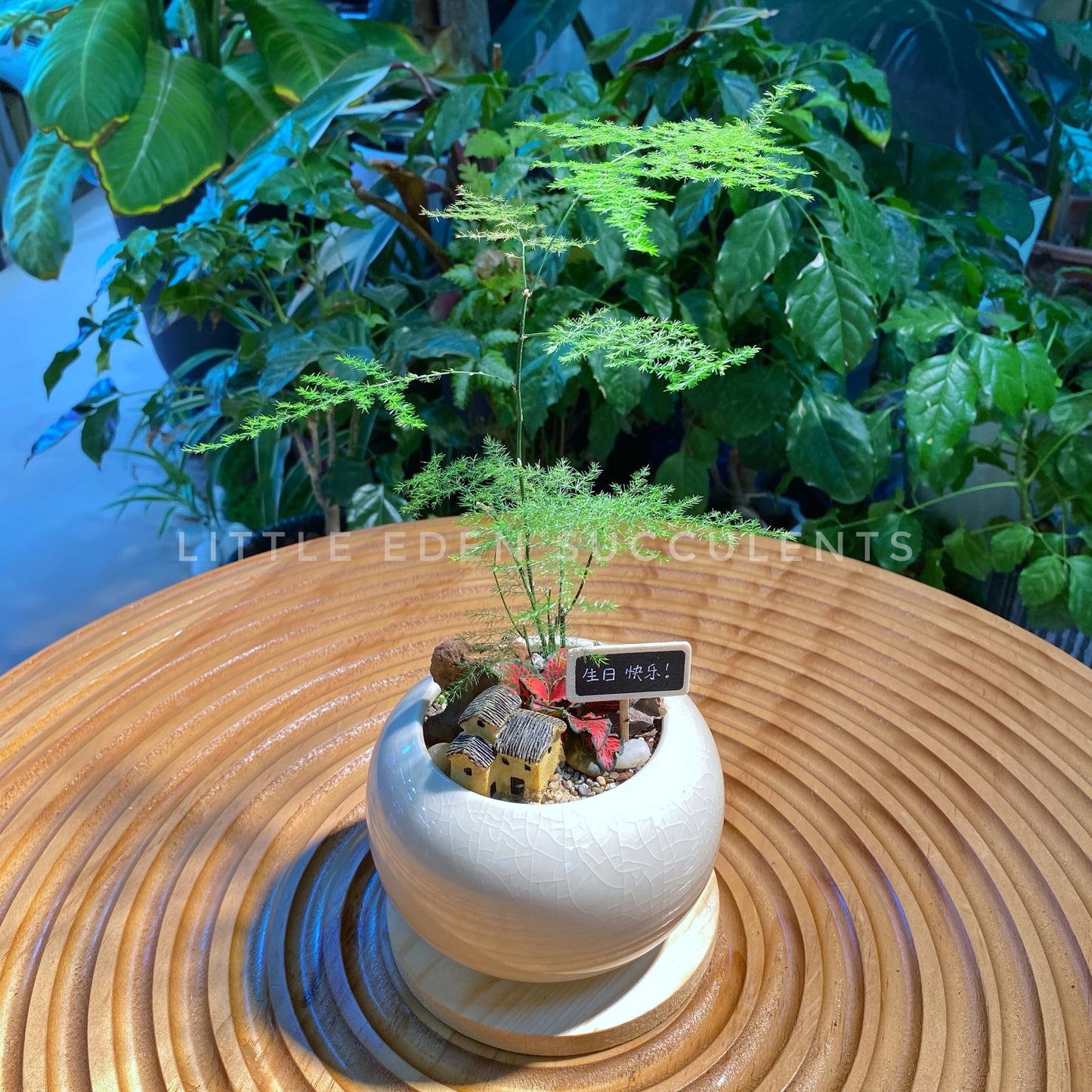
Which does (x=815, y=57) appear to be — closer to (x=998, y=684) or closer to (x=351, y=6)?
(x=998, y=684)

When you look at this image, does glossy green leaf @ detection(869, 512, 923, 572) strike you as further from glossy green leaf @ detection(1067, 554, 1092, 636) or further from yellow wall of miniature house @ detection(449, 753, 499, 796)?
yellow wall of miniature house @ detection(449, 753, 499, 796)

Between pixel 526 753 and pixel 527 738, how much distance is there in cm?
1

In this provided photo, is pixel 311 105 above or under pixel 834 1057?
above

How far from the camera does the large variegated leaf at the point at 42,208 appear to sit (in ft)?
7.20

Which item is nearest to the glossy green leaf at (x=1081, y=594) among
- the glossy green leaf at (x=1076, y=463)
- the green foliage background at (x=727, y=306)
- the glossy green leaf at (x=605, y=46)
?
the green foliage background at (x=727, y=306)

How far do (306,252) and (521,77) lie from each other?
2.54 feet

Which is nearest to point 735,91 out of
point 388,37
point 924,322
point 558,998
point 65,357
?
point 924,322

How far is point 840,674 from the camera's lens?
4.01 ft

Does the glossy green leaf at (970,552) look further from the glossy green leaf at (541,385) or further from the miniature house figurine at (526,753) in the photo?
the miniature house figurine at (526,753)

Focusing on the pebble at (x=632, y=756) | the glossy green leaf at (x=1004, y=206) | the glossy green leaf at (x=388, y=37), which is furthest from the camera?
the glossy green leaf at (x=388, y=37)

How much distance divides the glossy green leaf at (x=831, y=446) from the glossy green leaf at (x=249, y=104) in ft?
5.18

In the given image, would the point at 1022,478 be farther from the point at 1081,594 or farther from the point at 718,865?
the point at 718,865

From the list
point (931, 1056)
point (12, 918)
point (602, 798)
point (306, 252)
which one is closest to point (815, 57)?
point (306, 252)

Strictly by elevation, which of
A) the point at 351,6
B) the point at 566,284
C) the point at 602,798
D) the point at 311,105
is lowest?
the point at 602,798
